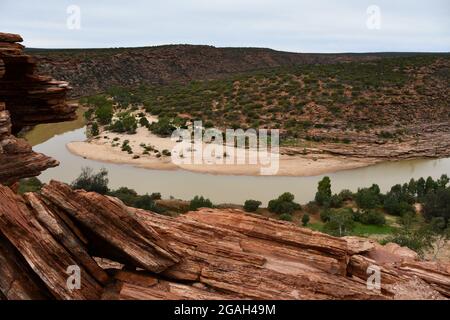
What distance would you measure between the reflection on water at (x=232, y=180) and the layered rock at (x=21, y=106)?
76.2ft

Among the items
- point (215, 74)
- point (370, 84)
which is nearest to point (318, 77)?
point (370, 84)

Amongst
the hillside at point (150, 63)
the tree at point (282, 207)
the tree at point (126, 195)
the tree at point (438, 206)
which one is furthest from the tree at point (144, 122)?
the tree at point (438, 206)

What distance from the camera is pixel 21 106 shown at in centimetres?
1366

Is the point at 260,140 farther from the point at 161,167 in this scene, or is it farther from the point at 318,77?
the point at 318,77

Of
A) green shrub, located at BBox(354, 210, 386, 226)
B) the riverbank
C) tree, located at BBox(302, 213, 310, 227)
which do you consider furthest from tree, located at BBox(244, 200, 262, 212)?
the riverbank

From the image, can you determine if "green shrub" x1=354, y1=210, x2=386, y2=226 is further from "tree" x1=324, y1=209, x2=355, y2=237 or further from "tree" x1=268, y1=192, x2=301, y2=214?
"tree" x1=268, y1=192, x2=301, y2=214

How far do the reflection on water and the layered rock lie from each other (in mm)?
23231

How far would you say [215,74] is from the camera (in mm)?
123562

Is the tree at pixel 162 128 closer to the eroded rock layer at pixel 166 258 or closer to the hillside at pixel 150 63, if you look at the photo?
the hillside at pixel 150 63

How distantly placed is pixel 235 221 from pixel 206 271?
273 cm

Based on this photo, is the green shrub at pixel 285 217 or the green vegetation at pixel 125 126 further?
the green vegetation at pixel 125 126

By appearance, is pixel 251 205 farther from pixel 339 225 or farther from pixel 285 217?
pixel 339 225

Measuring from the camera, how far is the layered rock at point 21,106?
37.0ft

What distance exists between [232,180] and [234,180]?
181 millimetres
